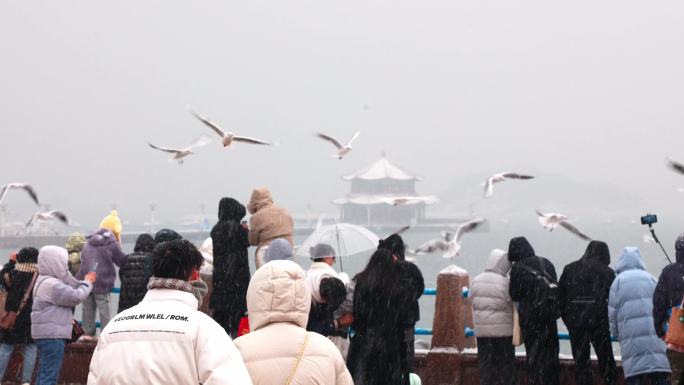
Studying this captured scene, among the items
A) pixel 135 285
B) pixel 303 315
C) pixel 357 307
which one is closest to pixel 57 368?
pixel 135 285

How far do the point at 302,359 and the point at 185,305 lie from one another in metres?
0.56

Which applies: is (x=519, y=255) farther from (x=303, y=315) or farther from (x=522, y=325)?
(x=303, y=315)

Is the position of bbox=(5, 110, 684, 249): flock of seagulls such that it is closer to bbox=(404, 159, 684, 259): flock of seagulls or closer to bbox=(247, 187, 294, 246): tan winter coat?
bbox=(404, 159, 684, 259): flock of seagulls

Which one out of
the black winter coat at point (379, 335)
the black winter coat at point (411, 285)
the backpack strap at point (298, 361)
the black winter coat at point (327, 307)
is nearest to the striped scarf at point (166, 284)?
the backpack strap at point (298, 361)

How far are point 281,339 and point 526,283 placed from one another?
393 cm

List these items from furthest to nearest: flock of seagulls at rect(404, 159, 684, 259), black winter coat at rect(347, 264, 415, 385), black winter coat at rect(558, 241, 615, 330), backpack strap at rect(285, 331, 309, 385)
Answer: flock of seagulls at rect(404, 159, 684, 259) → black winter coat at rect(558, 241, 615, 330) → black winter coat at rect(347, 264, 415, 385) → backpack strap at rect(285, 331, 309, 385)

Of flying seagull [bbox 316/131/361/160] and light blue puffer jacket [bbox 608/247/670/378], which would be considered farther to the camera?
flying seagull [bbox 316/131/361/160]

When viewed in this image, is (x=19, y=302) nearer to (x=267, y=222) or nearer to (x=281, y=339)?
(x=267, y=222)

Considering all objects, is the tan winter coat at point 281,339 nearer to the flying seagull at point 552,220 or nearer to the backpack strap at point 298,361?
the backpack strap at point 298,361

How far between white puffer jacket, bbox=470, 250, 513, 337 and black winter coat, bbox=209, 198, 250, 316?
1.93 meters

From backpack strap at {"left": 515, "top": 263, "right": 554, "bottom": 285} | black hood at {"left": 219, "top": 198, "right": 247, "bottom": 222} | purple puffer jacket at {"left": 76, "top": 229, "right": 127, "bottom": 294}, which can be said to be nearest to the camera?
backpack strap at {"left": 515, "top": 263, "right": 554, "bottom": 285}

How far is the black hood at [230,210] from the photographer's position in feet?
25.0

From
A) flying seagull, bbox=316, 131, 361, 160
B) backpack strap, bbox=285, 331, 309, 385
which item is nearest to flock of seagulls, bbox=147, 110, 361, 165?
flying seagull, bbox=316, 131, 361, 160

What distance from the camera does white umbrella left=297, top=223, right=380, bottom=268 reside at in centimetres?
818
